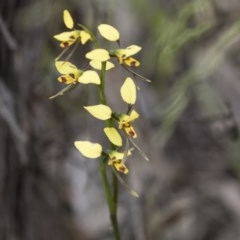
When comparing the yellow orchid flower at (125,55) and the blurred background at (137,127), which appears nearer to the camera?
the yellow orchid flower at (125,55)

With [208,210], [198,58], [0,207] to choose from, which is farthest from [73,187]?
[0,207]

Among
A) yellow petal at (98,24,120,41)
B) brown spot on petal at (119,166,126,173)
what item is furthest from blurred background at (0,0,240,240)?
brown spot on petal at (119,166,126,173)

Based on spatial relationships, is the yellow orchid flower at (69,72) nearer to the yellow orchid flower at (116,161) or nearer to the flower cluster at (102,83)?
the flower cluster at (102,83)

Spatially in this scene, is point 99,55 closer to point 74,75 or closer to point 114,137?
point 74,75

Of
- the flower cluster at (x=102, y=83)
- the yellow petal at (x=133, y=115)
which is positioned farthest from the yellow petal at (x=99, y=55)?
the yellow petal at (x=133, y=115)

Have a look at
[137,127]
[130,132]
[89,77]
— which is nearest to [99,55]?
[89,77]

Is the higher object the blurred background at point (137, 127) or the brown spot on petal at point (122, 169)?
the brown spot on petal at point (122, 169)

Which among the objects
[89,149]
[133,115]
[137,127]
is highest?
[133,115]
